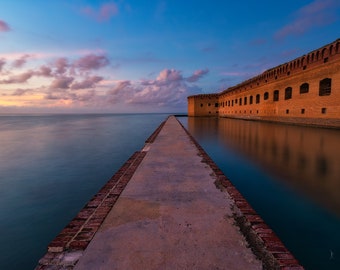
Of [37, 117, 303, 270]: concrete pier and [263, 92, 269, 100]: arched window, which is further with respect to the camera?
[263, 92, 269, 100]: arched window

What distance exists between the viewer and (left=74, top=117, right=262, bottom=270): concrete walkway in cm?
199

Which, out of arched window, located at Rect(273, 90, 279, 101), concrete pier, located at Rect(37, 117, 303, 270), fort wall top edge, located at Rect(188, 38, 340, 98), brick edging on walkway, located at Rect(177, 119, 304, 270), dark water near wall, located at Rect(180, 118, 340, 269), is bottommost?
dark water near wall, located at Rect(180, 118, 340, 269)

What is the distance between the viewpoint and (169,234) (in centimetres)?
242

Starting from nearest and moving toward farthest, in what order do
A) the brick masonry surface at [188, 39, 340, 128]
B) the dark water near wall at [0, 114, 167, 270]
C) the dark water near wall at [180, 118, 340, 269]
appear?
the dark water near wall at [180, 118, 340, 269] < the dark water near wall at [0, 114, 167, 270] < the brick masonry surface at [188, 39, 340, 128]

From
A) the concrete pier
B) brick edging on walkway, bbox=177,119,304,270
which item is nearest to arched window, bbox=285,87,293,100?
the concrete pier

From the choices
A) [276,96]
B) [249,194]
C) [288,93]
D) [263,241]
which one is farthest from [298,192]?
[276,96]

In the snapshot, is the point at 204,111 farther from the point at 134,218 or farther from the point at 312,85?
the point at 134,218

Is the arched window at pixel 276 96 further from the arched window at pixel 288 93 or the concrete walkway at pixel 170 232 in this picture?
the concrete walkway at pixel 170 232

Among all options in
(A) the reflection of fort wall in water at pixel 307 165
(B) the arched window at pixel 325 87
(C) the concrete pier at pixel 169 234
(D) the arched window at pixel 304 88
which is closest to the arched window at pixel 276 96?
(D) the arched window at pixel 304 88

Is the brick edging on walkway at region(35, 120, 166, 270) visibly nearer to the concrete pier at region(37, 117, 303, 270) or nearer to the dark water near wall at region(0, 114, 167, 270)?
the concrete pier at region(37, 117, 303, 270)

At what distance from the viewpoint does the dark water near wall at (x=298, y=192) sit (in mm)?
3112

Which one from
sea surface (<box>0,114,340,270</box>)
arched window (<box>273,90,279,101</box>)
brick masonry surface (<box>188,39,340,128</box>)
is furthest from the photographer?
arched window (<box>273,90,279,101</box>)

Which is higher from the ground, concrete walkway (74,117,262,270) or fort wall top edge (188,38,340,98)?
fort wall top edge (188,38,340,98)

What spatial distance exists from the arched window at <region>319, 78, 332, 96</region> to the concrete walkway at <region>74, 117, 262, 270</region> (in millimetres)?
18821
